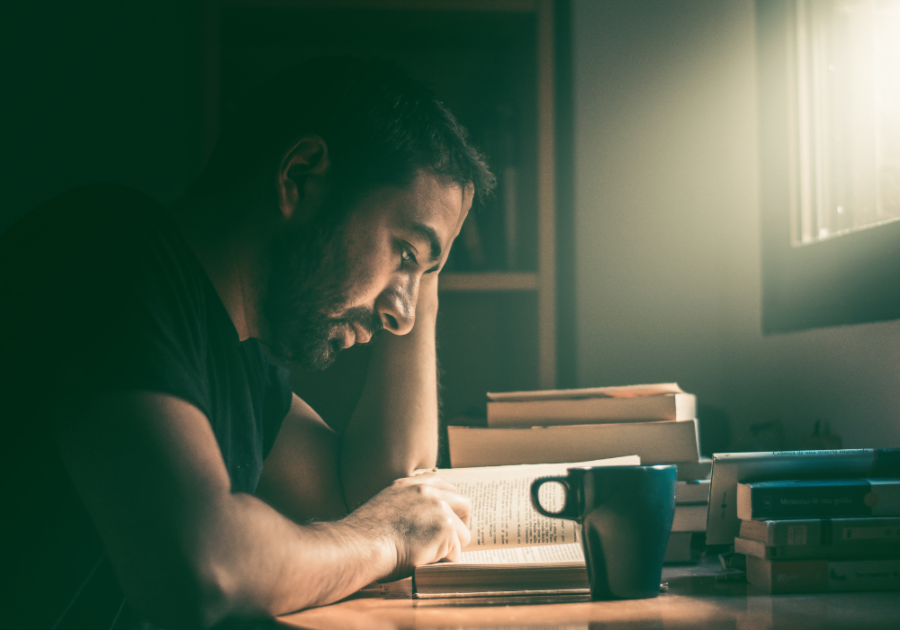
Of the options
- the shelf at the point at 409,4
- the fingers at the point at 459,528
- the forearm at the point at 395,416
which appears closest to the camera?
the fingers at the point at 459,528

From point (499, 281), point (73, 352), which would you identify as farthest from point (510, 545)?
point (499, 281)

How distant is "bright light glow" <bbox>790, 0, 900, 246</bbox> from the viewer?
102cm

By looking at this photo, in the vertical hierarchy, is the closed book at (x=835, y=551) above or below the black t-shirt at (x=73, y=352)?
below

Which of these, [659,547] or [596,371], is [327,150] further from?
[596,371]

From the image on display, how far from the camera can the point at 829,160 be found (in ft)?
3.90

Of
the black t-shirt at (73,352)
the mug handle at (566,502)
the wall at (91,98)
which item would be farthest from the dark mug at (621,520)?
the wall at (91,98)

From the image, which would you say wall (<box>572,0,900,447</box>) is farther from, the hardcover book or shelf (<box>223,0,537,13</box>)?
the hardcover book

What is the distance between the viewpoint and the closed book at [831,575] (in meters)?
0.64

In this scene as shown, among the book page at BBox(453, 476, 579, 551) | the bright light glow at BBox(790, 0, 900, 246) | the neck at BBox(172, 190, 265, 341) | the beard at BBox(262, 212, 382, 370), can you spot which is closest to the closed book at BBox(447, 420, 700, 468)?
the book page at BBox(453, 476, 579, 551)

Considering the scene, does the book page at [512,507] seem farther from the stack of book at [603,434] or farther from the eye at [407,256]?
the eye at [407,256]

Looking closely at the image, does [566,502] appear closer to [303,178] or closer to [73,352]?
[73,352]

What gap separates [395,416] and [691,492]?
1.61 ft

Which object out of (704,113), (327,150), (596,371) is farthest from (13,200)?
(704,113)

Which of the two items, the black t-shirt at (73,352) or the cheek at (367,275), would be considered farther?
the cheek at (367,275)
